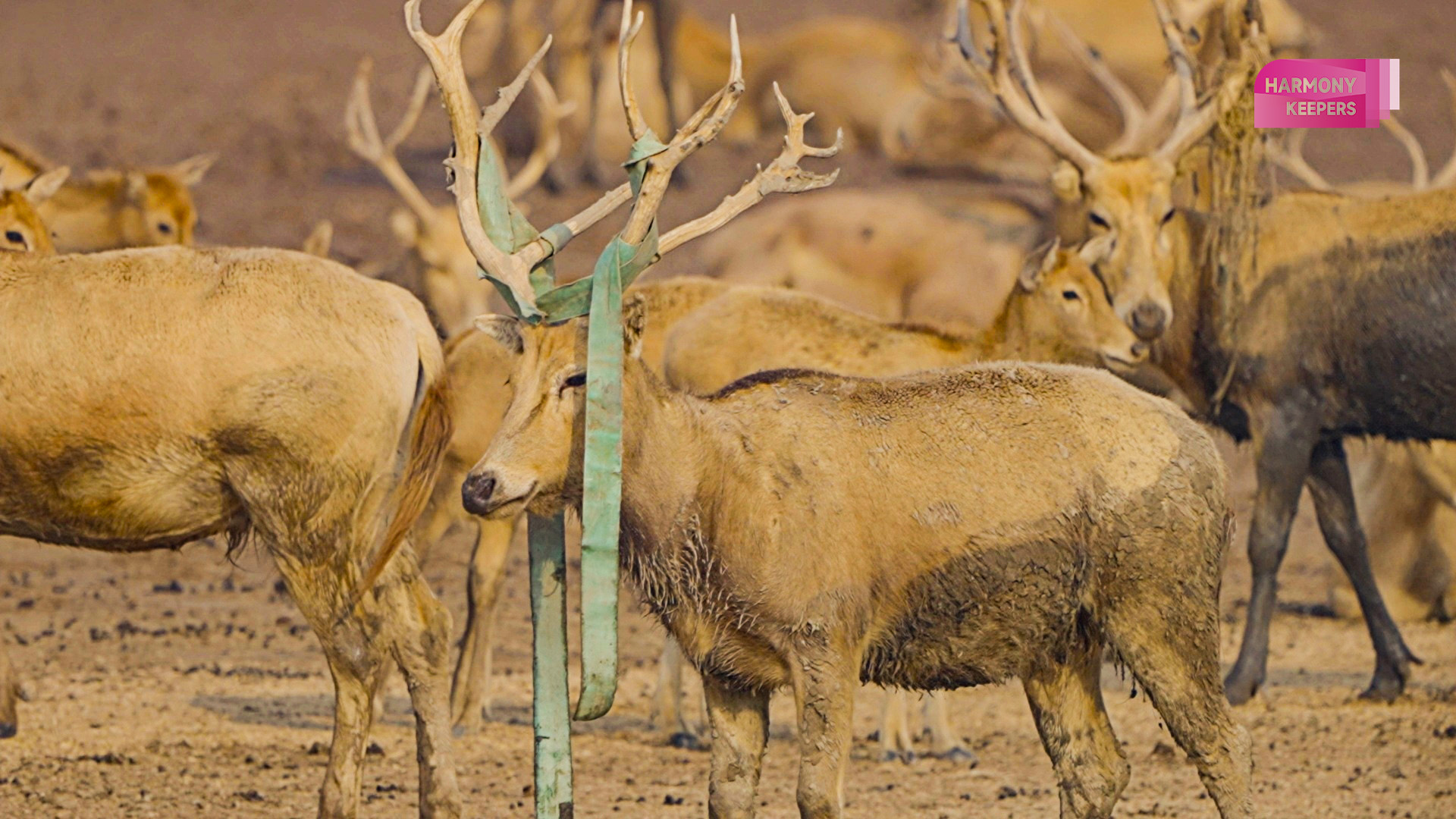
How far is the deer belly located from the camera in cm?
658

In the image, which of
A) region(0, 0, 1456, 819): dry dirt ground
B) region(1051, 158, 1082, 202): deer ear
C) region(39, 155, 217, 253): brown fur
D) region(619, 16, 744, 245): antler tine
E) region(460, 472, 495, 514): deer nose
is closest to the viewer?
region(460, 472, 495, 514): deer nose

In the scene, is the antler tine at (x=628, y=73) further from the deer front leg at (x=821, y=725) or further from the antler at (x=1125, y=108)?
the antler at (x=1125, y=108)

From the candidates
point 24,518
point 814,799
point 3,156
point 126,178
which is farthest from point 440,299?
point 814,799

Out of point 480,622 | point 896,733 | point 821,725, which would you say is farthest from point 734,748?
point 480,622

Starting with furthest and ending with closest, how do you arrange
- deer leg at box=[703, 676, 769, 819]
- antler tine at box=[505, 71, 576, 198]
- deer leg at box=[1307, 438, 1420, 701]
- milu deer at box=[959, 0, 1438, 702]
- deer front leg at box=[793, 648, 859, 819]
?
antler tine at box=[505, 71, 576, 198] < deer leg at box=[1307, 438, 1420, 701] < milu deer at box=[959, 0, 1438, 702] < deer leg at box=[703, 676, 769, 819] < deer front leg at box=[793, 648, 859, 819]

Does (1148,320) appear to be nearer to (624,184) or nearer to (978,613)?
(978,613)

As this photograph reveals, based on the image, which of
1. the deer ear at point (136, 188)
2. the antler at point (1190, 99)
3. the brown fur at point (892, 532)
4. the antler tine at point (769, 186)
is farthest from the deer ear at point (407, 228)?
the brown fur at point (892, 532)

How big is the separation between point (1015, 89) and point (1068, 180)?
59 centimetres

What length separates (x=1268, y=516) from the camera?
34.5 ft

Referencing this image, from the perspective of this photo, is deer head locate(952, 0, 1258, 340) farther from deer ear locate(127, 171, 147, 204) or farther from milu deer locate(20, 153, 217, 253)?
deer ear locate(127, 171, 147, 204)

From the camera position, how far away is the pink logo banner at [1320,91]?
1121 centimetres

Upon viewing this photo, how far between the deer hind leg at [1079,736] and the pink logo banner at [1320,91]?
4.84m

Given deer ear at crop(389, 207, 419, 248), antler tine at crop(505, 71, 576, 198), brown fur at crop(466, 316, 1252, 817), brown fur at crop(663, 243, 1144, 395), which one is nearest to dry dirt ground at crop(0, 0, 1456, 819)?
brown fur at crop(466, 316, 1252, 817)

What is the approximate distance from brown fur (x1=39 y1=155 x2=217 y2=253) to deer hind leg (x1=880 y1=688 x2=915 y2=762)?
5.75 meters
